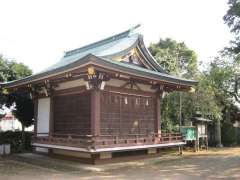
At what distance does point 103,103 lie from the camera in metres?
15.0

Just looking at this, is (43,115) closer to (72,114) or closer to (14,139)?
(72,114)

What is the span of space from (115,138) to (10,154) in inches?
289

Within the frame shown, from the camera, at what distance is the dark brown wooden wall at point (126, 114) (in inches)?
595

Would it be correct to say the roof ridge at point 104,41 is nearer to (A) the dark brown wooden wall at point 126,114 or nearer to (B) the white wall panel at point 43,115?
(A) the dark brown wooden wall at point 126,114

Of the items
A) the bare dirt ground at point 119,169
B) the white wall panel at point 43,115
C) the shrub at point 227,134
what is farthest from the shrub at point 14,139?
the shrub at point 227,134

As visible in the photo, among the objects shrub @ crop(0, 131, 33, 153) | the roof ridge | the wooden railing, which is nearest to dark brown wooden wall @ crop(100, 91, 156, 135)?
the wooden railing

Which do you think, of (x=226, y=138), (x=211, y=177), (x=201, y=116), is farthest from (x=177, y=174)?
(x=226, y=138)

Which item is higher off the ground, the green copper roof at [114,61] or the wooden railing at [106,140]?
the green copper roof at [114,61]

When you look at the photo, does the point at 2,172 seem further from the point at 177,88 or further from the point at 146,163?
the point at 177,88

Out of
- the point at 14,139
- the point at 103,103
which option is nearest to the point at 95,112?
the point at 103,103

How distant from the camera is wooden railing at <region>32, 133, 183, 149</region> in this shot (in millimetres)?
13492

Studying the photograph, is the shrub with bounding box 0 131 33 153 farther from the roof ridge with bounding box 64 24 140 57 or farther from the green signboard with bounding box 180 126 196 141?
the green signboard with bounding box 180 126 196 141

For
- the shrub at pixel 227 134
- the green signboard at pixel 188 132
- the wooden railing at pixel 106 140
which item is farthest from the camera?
the shrub at pixel 227 134

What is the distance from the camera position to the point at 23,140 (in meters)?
20.3
